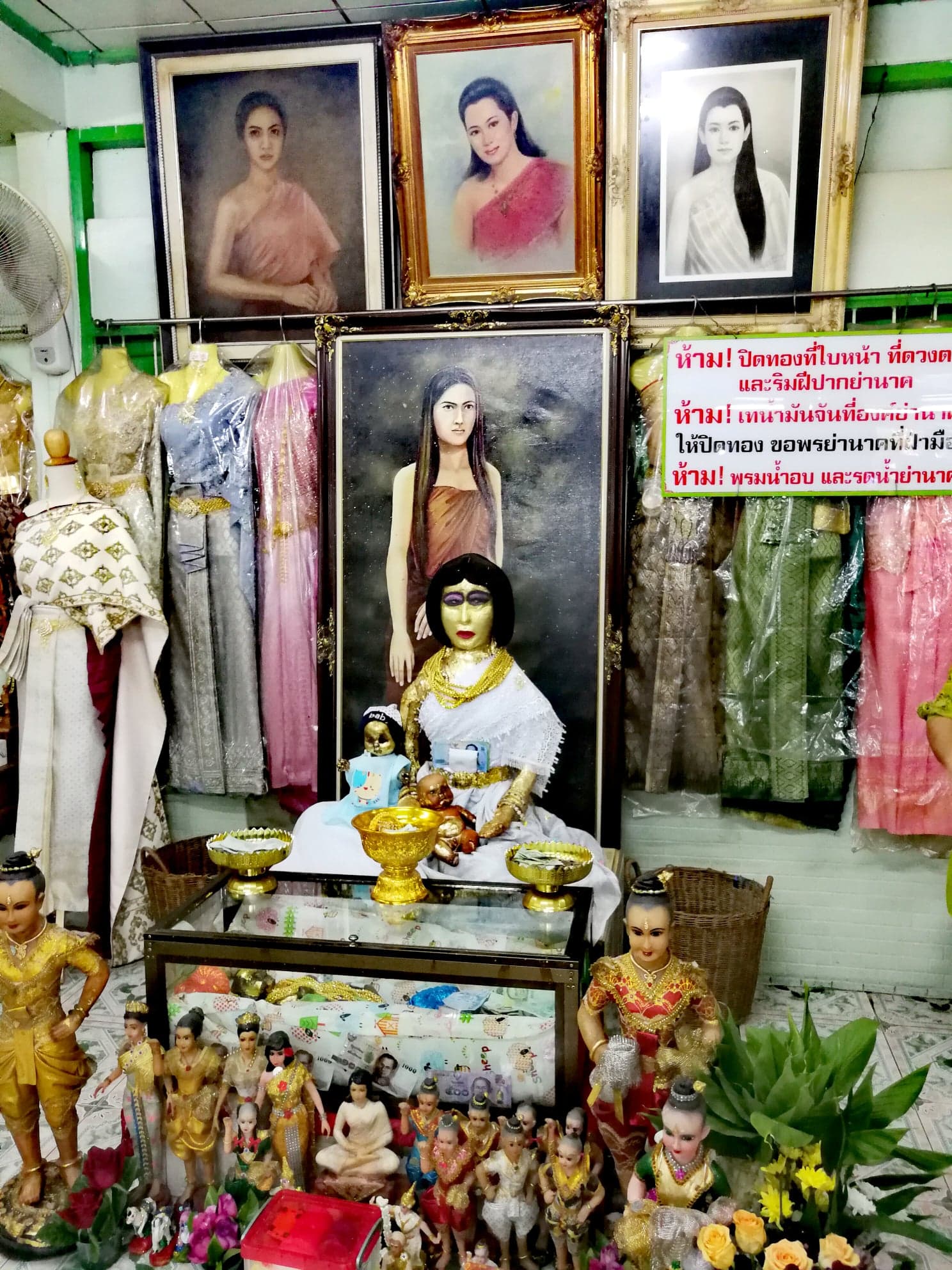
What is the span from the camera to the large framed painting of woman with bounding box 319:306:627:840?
380 cm

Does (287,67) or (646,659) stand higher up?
(287,67)

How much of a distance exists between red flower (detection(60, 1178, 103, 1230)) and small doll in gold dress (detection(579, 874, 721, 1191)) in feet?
4.13

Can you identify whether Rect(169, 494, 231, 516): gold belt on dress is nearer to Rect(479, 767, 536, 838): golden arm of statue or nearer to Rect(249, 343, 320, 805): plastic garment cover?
Rect(249, 343, 320, 805): plastic garment cover

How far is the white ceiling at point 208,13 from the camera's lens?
3.78 m

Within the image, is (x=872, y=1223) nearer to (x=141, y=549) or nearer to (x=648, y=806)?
(x=648, y=806)

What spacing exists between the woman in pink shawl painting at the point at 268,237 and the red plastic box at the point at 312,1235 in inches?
125

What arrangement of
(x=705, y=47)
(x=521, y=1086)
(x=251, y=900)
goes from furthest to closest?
(x=705, y=47) < (x=251, y=900) < (x=521, y=1086)

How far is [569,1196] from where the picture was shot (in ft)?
7.27

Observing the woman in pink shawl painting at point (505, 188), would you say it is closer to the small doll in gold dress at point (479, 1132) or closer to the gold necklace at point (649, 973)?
the gold necklace at point (649, 973)

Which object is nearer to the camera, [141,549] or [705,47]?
[705,47]

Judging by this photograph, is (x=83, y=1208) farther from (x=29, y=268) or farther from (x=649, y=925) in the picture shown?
(x=29, y=268)

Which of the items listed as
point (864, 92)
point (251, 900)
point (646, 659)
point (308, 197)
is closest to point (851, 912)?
point (646, 659)

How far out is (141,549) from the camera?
13.2 ft

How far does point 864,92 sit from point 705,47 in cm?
64
